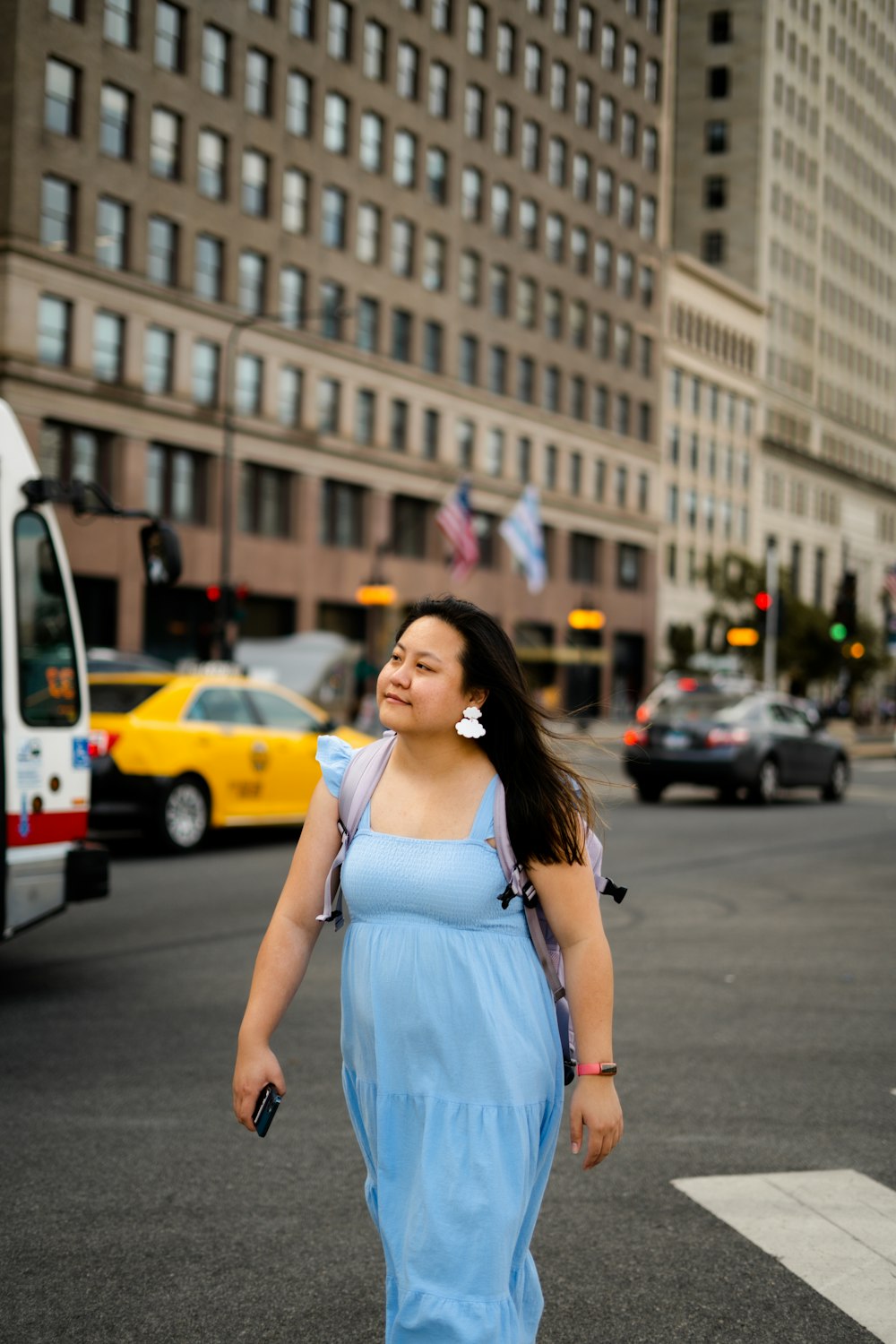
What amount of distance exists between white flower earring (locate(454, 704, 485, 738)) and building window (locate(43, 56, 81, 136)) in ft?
137

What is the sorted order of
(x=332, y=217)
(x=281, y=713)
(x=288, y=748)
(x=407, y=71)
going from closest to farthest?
(x=288, y=748) < (x=281, y=713) < (x=332, y=217) < (x=407, y=71)

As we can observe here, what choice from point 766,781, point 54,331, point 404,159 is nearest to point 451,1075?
point 766,781

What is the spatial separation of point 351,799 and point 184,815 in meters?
11.7

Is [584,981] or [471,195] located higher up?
[471,195]

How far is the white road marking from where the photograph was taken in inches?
158

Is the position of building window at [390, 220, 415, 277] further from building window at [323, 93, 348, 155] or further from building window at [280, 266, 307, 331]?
building window at [280, 266, 307, 331]

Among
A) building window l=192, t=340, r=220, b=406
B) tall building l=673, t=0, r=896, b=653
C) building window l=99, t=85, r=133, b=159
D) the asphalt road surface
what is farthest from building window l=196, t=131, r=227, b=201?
tall building l=673, t=0, r=896, b=653

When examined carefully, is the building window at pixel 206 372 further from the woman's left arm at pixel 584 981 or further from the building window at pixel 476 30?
the woman's left arm at pixel 584 981

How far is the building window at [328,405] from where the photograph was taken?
5206 centimetres

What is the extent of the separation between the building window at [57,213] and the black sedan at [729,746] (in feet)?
84.6

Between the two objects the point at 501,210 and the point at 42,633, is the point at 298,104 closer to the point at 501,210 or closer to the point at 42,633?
the point at 501,210

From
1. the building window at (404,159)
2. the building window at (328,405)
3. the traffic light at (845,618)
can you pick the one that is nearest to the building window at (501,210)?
the building window at (404,159)

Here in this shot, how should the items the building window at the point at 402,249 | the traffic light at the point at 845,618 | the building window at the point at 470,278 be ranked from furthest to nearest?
1. the building window at the point at 470,278
2. the building window at the point at 402,249
3. the traffic light at the point at 845,618

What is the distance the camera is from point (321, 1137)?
5.40 meters
